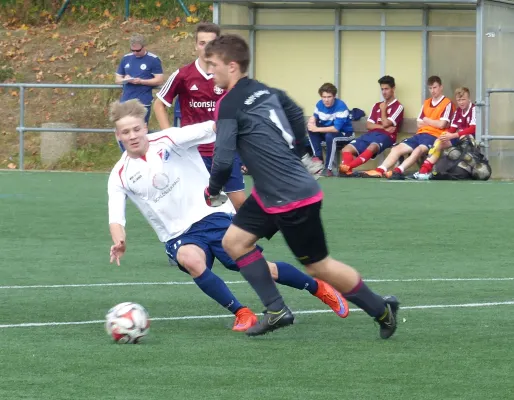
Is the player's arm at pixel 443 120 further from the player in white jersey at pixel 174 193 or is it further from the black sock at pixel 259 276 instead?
→ the black sock at pixel 259 276

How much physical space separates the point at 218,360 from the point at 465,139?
1205 cm

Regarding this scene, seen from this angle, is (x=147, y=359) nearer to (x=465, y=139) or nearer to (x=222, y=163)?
(x=222, y=163)

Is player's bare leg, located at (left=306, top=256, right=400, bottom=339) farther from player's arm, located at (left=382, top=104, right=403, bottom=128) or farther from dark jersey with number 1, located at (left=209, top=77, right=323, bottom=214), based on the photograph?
player's arm, located at (left=382, top=104, right=403, bottom=128)

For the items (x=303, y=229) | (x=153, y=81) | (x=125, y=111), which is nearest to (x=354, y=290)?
(x=303, y=229)

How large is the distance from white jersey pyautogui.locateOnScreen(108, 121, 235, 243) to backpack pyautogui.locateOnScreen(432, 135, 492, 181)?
10722mm

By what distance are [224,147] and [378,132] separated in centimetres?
1241

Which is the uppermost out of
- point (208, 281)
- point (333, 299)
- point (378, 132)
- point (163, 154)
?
point (378, 132)

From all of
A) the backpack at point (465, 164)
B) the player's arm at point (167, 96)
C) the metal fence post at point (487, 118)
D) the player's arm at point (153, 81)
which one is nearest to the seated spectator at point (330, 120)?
the backpack at point (465, 164)

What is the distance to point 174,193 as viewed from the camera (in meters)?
6.95

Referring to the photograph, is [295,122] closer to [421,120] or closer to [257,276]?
[257,276]

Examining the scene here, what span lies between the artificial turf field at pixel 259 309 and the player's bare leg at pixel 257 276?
0.09 metres

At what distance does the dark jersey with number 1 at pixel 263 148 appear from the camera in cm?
613

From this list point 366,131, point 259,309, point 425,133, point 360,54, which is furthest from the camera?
point 360,54

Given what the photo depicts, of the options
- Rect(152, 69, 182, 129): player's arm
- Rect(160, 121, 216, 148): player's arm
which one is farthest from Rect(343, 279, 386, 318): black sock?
Rect(152, 69, 182, 129): player's arm
